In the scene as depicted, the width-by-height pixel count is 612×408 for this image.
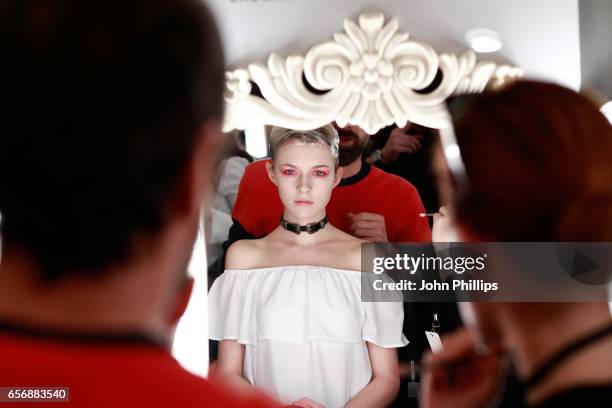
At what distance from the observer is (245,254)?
1.27 m

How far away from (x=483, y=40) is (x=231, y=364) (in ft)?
2.35

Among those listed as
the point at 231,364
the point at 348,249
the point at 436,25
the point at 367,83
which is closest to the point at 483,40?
the point at 436,25

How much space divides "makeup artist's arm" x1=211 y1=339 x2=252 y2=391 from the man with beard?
0.57 feet

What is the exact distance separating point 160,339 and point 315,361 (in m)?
0.96

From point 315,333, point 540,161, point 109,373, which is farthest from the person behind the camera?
point 315,333

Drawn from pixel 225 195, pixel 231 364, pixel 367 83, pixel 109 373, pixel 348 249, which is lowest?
pixel 109 373

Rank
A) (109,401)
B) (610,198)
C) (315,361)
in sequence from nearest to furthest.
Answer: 1. (109,401)
2. (610,198)
3. (315,361)

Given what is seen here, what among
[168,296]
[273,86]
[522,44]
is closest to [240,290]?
[273,86]

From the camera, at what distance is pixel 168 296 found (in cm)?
31

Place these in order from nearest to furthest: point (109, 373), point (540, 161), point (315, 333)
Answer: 1. point (109, 373)
2. point (540, 161)
3. point (315, 333)

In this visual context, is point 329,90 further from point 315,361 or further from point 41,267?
point 41,267

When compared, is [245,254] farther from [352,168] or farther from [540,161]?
[540,161]

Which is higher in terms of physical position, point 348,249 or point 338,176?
point 338,176

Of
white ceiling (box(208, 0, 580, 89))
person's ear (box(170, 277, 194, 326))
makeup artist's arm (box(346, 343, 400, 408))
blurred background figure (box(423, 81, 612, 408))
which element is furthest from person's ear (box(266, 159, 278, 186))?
person's ear (box(170, 277, 194, 326))
